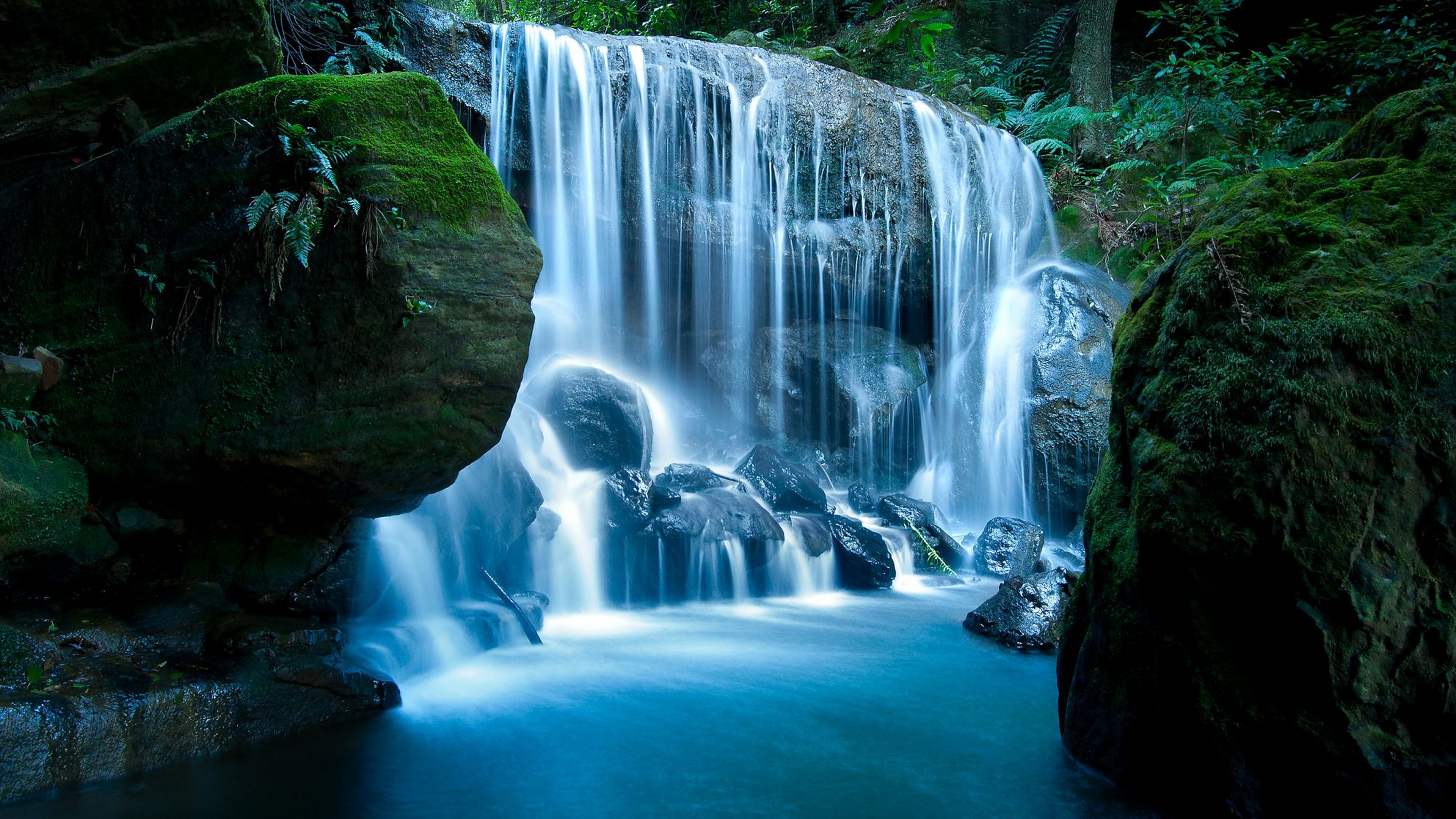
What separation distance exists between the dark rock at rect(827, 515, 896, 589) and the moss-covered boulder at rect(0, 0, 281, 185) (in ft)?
22.9

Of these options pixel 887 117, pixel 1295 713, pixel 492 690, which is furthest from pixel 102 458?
pixel 887 117

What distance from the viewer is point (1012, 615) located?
6.74 metres

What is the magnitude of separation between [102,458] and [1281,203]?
628 cm

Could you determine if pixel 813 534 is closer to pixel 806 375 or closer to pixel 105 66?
pixel 806 375

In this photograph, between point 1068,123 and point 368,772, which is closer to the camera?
point 368,772

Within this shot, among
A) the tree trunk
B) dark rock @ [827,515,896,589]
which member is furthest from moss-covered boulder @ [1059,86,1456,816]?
the tree trunk

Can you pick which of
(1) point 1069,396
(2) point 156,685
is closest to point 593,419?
(2) point 156,685

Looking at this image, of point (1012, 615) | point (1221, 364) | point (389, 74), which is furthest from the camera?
point (1012, 615)

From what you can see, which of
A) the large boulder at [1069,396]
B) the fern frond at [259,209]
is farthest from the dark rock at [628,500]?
the large boulder at [1069,396]

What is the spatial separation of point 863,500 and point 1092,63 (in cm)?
1000

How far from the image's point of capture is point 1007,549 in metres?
9.74

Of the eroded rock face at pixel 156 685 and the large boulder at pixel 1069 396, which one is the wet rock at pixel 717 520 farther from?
the large boulder at pixel 1069 396

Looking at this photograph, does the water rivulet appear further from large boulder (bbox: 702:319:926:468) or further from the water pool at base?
the water pool at base

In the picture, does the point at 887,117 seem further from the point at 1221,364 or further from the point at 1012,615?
the point at 1221,364
